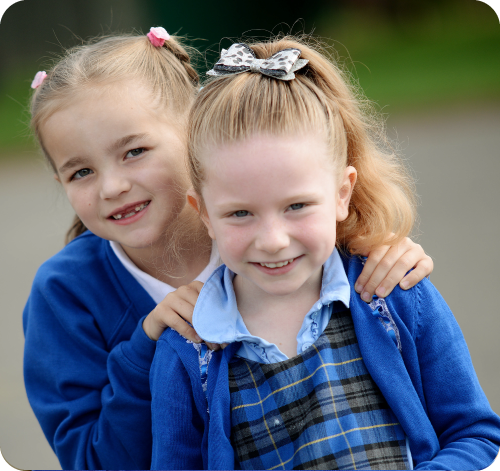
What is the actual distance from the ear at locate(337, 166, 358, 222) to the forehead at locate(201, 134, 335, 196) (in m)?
0.08

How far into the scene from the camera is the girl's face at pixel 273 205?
0.75m

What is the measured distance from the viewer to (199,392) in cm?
86

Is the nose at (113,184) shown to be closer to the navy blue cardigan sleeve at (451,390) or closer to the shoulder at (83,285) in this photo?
the shoulder at (83,285)


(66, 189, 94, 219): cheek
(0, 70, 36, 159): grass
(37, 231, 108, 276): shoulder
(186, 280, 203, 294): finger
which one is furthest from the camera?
(0, 70, 36, 159): grass

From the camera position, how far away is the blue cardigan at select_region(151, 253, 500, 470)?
0.81 metres

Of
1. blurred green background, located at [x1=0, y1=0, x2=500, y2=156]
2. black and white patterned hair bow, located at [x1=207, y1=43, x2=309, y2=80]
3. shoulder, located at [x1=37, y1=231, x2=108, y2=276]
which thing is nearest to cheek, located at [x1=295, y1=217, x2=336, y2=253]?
black and white patterned hair bow, located at [x1=207, y1=43, x2=309, y2=80]

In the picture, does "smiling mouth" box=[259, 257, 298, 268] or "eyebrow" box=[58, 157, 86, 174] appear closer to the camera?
"smiling mouth" box=[259, 257, 298, 268]

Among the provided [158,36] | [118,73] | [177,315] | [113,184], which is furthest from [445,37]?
[177,315]

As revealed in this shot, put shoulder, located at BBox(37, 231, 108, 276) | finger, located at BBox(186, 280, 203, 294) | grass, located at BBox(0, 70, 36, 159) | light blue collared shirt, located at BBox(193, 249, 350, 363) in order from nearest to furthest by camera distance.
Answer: light blue collared shirt, located at BBox(193, 249, 350, 363), finger, located at BBox(186, 280, 203, 294), shoulder, located at BBox(37, 231, 108, 276), grass, located at BBox(0, 70, 36, 159)

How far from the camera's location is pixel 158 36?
1.18 m

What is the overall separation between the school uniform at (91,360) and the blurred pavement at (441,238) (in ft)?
1.15

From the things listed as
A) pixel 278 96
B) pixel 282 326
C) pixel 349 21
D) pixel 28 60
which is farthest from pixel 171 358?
pixel 28 60

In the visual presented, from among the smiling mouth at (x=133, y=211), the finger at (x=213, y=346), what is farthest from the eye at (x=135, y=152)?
the finger at (x=213, y=346)

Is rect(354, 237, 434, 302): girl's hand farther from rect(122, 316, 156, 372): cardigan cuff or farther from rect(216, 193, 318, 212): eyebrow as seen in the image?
rect(122, 316, 156, 372): cardigan cuff
